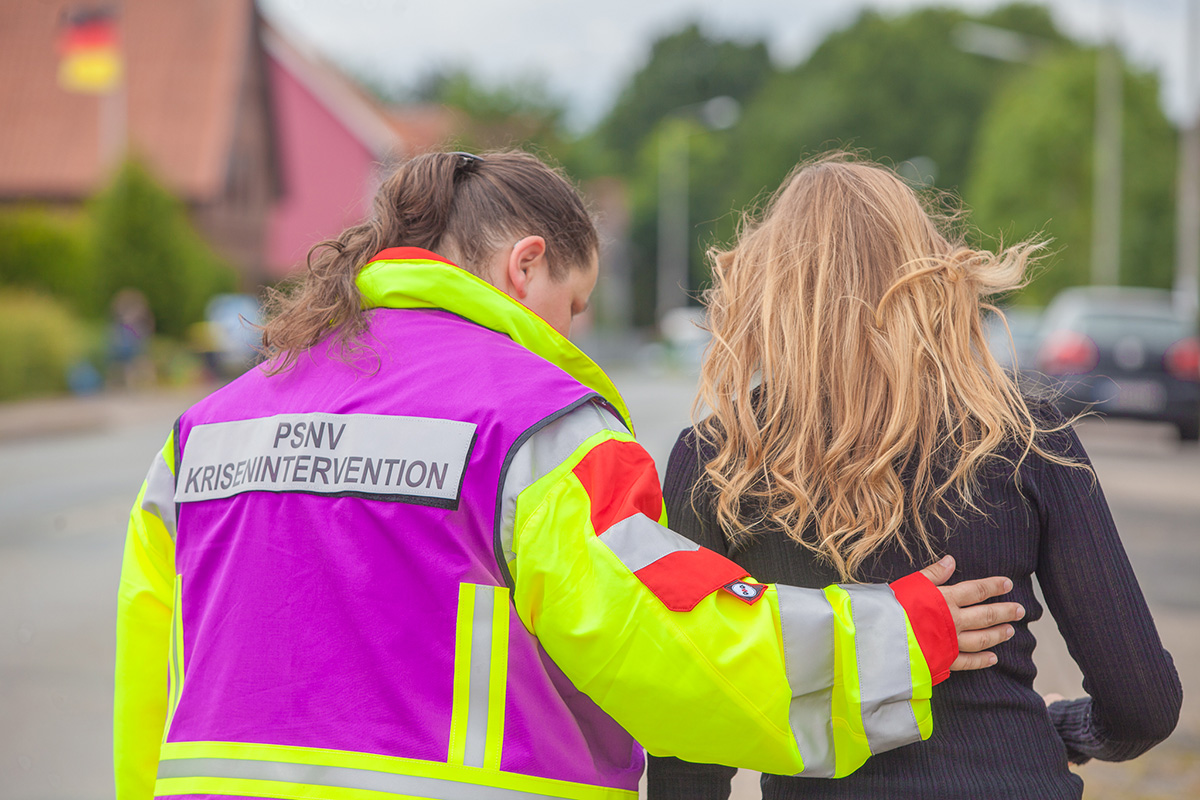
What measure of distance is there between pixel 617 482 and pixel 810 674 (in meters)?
0.36

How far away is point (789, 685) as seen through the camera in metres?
1.64

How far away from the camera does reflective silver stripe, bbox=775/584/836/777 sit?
64.7 inches

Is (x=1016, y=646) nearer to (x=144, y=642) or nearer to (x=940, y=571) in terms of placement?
(x=940, y=571)

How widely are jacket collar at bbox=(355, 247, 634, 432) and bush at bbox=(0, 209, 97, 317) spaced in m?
25.8

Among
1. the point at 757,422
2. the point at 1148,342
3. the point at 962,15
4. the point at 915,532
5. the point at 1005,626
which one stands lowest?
the point at 1005,626

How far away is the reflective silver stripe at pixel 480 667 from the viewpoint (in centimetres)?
161

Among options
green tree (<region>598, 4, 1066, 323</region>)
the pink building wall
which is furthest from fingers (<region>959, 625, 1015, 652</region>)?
green tree (<region>598, 4, 1066, 323</region>)

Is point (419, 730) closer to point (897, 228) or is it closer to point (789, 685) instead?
point (789, 685)

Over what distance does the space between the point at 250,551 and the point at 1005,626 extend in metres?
1.05

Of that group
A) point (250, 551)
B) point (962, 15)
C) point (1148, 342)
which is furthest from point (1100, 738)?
point (962, 15)

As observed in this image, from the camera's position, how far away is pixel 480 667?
1623mm

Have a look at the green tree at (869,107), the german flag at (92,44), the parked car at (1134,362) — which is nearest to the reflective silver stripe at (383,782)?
the parked car at (1134,362)

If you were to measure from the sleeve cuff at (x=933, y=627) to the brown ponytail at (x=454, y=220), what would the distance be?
2.50 ft

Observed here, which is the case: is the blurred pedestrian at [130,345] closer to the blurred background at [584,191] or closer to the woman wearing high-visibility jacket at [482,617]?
the blurred background at [584,191]
